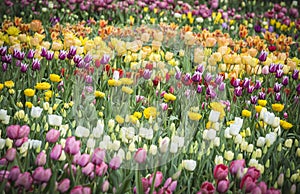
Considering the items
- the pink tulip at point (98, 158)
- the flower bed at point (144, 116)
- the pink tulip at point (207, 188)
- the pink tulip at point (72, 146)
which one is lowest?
the flower bed at point (144, 116)

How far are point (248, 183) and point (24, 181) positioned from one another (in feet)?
2.63

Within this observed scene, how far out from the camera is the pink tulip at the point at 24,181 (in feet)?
5.54

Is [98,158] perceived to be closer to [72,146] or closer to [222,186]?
[72,146]

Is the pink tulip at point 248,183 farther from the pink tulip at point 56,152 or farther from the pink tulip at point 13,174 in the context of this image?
the pink tulip at point 13,174

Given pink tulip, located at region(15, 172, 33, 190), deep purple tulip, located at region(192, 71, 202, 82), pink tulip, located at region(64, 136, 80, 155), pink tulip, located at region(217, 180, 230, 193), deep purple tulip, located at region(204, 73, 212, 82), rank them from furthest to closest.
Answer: deep purple tulip, located at region(204, 73, 212, 82), deep purple tulip, located at region(192, 71, 202, 82), pink tulip, located at region(64, 136, 80, 155), pink tulip, located at region(217, 180, 230, 193), pink tulip, located at region(15, 172, 33, 190)

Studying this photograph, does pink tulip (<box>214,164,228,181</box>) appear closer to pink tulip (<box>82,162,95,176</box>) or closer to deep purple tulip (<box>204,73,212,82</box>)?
pink tulip (<box>82,162,95,176</box>)

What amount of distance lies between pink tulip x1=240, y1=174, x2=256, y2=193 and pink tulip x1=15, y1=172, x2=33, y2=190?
0.78m

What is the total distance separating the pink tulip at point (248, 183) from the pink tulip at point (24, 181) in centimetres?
78

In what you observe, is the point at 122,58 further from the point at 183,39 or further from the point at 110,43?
the point at 183,39

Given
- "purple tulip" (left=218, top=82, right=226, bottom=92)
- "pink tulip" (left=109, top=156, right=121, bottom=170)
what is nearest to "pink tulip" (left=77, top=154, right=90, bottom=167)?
"pink tulip" (left=109, top=156, right=121, bottom=170)

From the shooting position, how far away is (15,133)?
1.92 meters

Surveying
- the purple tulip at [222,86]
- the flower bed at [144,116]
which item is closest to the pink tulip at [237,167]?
the flower bed at [144,116]

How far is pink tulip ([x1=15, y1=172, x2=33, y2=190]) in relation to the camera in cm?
169

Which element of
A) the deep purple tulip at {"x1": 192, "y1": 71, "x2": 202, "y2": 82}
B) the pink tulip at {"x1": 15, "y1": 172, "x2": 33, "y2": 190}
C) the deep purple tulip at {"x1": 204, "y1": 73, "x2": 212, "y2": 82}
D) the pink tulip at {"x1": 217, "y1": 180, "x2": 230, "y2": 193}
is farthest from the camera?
the deep purple tulip at {"x1": 204, "y1": 73, "x2": 212, "y2": 82}
